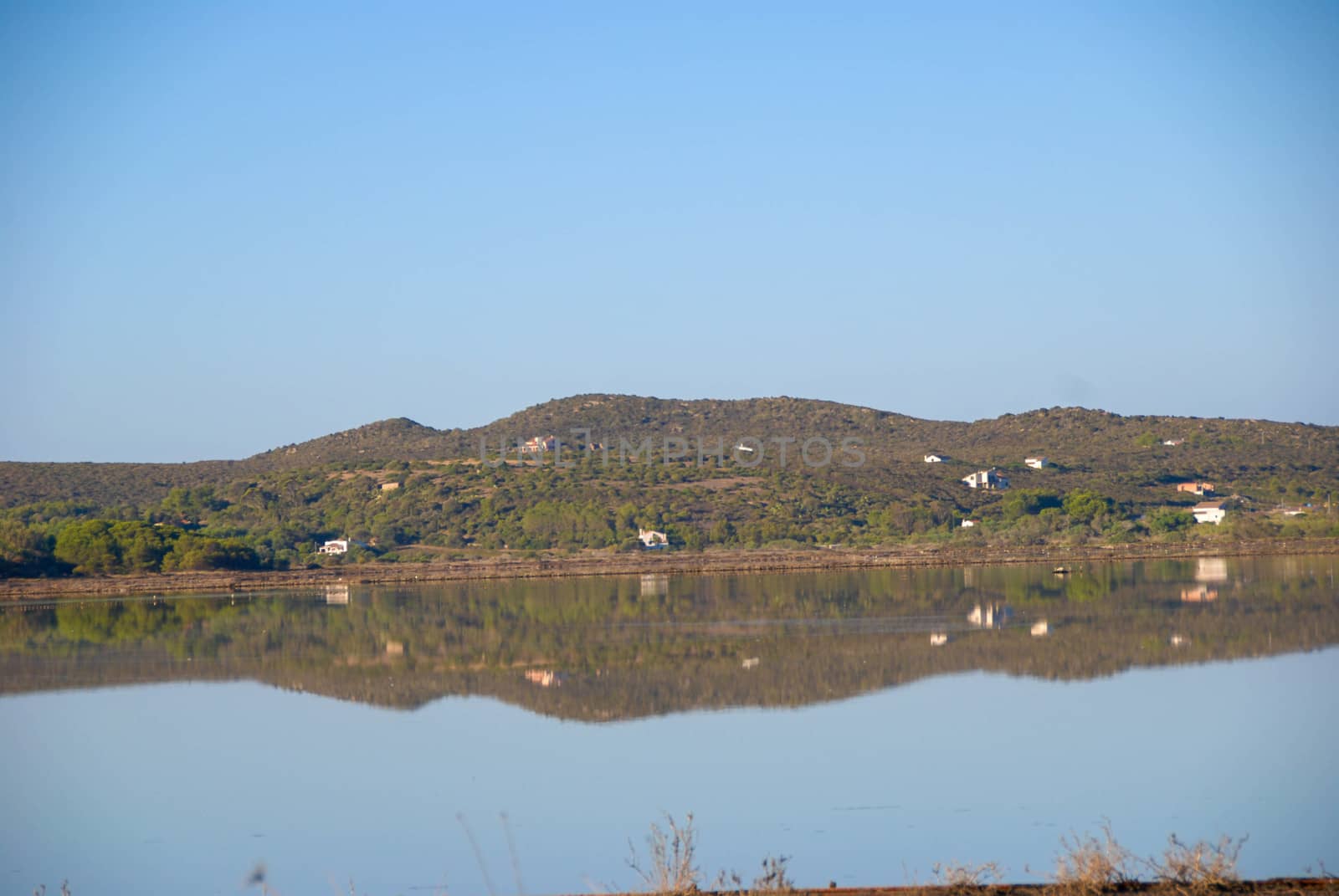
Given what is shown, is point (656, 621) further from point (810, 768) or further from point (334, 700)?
point (810, 768)

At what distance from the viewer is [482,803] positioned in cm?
1266

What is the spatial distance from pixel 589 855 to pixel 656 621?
56.8ft

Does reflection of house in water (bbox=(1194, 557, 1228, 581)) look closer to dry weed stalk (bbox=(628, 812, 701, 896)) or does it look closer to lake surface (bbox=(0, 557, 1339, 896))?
lake surface (bbox=(0, 557, 1339, 896))

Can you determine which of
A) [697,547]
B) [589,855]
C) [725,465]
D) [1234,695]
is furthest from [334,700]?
[725,465]

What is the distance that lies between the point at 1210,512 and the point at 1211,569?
29.1 metres

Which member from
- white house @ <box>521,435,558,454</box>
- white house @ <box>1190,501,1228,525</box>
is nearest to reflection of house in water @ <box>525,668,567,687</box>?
white house @ <box>1190,501,1228,525</box>

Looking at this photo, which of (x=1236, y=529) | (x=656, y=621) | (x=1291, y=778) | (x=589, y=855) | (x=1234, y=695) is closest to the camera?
(x=589, y=855)

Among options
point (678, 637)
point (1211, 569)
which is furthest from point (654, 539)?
point (678, 637)

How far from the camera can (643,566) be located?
50281 millimetres

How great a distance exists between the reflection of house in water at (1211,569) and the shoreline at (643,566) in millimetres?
1970

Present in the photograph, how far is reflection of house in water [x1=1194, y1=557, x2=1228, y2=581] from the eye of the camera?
118 feet

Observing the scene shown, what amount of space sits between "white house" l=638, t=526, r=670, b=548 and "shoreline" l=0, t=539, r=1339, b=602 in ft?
27.2

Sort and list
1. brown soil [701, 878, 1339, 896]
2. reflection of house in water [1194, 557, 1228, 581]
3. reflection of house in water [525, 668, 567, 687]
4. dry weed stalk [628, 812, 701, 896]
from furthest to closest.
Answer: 1. reflection of house in water [1194, 557, 1228, 581]
2. reflection of house in water [525, 668, 567, 687]
3. dry weed stalk [628, 812, 701, 896]
4. brown soil [701, 878, 1339, 896]

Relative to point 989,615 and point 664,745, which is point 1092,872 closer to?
point 664,745
